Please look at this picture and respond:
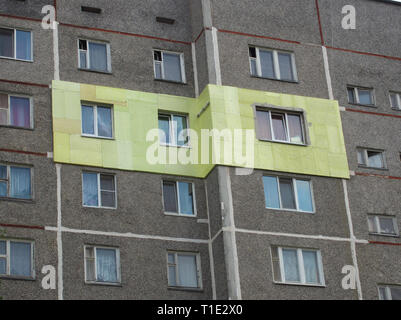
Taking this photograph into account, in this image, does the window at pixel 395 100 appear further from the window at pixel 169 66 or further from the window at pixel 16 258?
the window at pixel 16 258

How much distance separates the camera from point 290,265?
123ft

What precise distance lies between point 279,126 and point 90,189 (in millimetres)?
8215

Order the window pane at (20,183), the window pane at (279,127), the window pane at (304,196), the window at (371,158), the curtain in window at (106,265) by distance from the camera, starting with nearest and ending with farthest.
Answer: the curtain in window at (106,265) < the window pane at (20,183) < the window pane at (304,196) < the window pane at (279,127) < the window at (371,158)

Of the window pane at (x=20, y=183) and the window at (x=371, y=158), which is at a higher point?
the window at (x=371, y=158)

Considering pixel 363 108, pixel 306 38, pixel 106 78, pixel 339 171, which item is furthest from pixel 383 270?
pixel 106 78

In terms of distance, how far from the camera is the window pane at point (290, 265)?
37219 millimetres

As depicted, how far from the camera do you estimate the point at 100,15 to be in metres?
41.5

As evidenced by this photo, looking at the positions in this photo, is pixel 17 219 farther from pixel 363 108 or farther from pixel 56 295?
pixel 363 108

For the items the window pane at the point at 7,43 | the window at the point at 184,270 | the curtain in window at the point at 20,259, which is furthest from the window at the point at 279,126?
the curtain in window at the point at 20,259

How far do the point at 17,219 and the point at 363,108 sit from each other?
613 inches

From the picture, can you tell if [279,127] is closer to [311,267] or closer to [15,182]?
[311,267]

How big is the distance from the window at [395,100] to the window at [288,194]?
261 inches

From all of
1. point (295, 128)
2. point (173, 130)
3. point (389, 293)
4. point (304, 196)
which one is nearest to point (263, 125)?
point (295, 128)
